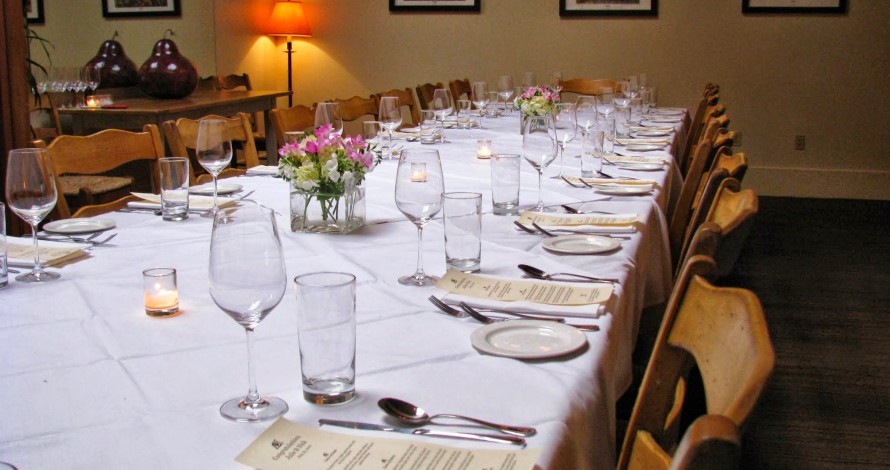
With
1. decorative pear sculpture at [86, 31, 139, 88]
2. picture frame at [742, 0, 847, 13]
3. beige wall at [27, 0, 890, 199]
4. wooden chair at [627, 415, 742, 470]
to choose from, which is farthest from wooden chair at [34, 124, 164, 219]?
picture frame at [742, 0, 847, 13]

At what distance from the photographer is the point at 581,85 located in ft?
19.7

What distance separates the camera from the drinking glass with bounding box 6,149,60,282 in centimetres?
151

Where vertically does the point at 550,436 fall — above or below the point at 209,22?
below

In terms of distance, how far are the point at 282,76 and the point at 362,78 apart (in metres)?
0.69

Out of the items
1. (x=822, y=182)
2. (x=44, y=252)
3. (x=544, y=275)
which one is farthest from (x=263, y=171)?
(x=822, y=182)

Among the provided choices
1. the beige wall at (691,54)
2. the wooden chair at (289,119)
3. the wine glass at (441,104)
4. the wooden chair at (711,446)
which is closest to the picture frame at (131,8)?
the beige wall at (691,54)

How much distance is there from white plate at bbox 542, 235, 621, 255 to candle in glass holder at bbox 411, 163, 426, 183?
32 cm

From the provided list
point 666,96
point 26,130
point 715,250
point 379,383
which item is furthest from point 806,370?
point 666,96

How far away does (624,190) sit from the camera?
2359 mm

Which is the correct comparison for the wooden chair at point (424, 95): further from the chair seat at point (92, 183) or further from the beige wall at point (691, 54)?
the chair seat at point (92, 183)

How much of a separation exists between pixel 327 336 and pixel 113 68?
16.2 feet

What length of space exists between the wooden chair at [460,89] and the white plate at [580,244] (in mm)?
4020

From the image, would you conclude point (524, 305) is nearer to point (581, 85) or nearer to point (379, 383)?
point (379, 383)

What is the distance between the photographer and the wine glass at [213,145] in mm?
2051
